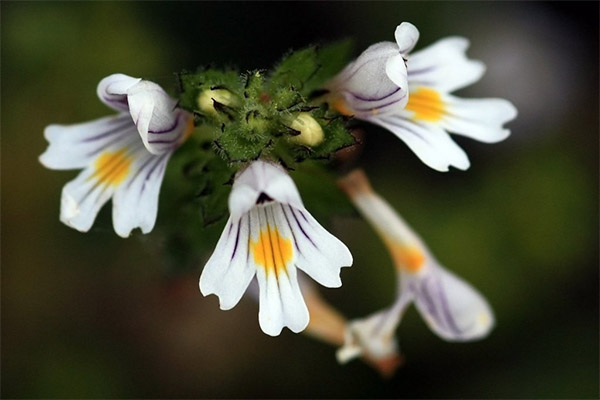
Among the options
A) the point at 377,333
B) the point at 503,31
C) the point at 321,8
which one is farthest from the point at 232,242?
the point at 503,31

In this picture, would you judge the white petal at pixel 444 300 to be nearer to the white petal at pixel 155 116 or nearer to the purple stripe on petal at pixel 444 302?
the purple stripe on petal at pixel 444 302

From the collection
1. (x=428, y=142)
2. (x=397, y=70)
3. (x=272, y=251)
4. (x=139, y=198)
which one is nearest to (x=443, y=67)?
(x=428, y=142)

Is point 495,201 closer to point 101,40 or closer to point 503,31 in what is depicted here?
point 503,31

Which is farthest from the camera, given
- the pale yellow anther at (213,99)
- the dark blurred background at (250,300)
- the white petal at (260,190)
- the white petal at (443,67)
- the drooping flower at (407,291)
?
the dark blurred background at (250,300)

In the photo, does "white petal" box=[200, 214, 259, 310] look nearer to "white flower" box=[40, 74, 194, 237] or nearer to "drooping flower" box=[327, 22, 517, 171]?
"white flower" box=[40, 74, 194, 237]

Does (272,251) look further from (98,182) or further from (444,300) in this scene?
(444,300)

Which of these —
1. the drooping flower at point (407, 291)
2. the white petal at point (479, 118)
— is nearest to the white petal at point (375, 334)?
the drooping flower at point (407, 291)

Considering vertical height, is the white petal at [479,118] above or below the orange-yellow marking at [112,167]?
above
